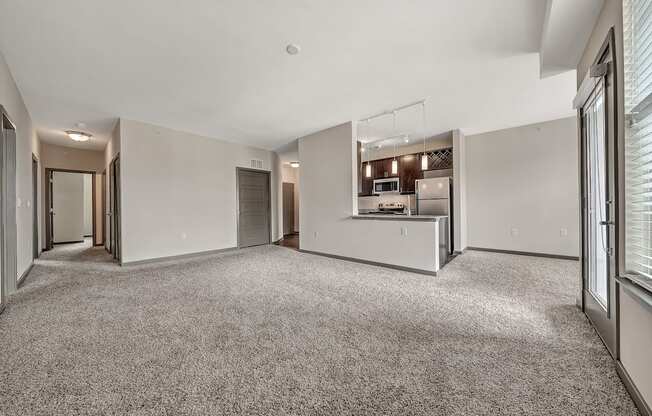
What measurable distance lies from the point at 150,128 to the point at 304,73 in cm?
351

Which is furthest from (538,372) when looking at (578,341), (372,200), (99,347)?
(372,200)

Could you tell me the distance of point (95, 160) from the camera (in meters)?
6.81

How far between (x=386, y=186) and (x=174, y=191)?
189 inches

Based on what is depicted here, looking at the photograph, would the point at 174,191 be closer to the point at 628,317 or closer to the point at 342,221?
the point at 342,221

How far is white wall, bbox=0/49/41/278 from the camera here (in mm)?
2838

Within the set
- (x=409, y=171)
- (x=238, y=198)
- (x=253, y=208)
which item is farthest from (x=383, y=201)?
(x=238, y=198)

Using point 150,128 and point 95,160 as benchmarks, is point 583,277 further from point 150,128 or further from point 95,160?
point 95,160

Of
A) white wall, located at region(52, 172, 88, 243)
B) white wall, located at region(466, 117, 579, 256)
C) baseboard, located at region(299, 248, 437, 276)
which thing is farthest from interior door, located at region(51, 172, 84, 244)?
white wall, located at region(466, 117, 579, 256)

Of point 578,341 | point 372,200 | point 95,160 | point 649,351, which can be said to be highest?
point 95,160

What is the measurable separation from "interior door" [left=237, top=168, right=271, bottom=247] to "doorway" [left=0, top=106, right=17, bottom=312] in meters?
3.60

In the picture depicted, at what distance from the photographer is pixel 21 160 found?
3627 mm

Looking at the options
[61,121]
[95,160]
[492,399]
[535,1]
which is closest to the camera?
[492,399]

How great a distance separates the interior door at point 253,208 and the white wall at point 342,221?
5.04 feet

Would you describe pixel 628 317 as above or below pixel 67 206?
below
